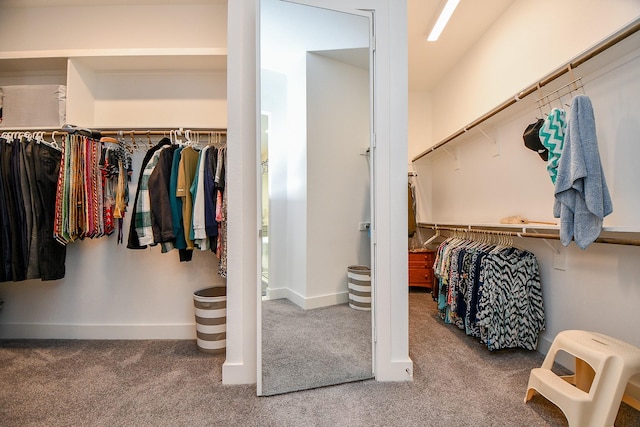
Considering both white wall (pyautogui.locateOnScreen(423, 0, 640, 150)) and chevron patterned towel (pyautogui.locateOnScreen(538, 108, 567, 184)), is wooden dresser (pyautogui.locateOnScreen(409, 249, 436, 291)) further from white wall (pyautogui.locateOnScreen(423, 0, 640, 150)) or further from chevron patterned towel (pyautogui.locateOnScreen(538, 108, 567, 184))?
chevron patterned towel (pyautogui.locateOnScreen(538, 108, 567, 184))

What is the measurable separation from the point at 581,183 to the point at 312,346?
170 centimetres

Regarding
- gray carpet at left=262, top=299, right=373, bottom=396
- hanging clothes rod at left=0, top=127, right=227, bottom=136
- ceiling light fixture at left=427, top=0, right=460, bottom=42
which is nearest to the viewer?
gray carpet at left=262, top=299, right=373, bottom=396

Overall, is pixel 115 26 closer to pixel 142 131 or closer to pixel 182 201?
pixel 142 131

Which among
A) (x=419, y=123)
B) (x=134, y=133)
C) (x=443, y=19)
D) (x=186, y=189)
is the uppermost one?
(x=443, y=19)

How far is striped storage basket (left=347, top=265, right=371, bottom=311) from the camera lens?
1.84m

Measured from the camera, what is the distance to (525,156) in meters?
2.36

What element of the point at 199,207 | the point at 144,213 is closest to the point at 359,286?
the point at 199,207

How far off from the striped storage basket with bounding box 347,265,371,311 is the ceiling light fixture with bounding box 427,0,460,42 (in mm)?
2243

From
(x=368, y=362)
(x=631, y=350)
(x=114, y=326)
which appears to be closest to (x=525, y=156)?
(x=631, y=350)

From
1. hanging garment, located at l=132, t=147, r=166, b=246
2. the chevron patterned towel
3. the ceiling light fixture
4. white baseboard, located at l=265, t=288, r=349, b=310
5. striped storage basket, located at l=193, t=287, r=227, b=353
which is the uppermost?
the ceiling light fixture

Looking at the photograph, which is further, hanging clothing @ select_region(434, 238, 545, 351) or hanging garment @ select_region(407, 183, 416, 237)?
hanging garment @ select_region(407, 183, 416, 237)

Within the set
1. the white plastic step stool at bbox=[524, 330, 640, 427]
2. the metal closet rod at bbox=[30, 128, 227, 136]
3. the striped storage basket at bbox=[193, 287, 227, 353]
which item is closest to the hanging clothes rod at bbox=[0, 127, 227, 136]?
the metal closet rod at bbox=[30, 128, 227, 136]

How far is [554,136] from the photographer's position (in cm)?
168

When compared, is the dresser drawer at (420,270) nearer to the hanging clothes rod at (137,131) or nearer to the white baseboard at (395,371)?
the white baseboard at (395,371)
